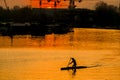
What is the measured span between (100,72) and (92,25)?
95351mm

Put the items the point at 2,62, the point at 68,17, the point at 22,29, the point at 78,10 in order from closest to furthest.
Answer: the point at 2,62
the point at 22,29
the point at 68,17
the point at 78,10

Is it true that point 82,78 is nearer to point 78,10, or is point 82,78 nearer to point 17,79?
point 17,79

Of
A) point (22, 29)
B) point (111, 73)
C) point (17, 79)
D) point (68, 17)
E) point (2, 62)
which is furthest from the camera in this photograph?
point (68, 17)

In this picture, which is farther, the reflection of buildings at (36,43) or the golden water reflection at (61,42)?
the golden water reflection at (61,42)

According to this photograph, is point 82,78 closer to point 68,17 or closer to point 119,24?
point 68,17

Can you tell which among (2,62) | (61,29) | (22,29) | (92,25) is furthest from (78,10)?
(2,62)

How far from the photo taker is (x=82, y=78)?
61.9 ft

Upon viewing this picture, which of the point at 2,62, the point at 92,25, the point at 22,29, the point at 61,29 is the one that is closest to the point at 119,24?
the point at 92,25

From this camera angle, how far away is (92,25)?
11588 centimetres

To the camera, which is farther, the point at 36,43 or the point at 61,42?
the point at 61,42

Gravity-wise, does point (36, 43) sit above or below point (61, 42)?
above

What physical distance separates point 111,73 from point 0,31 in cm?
4190

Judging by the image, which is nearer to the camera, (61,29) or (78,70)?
(78,70)

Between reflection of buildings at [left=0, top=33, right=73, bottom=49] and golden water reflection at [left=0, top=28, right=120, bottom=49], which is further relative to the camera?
golden water reflection at [left=0, top=28, right=120, bottom=49]
